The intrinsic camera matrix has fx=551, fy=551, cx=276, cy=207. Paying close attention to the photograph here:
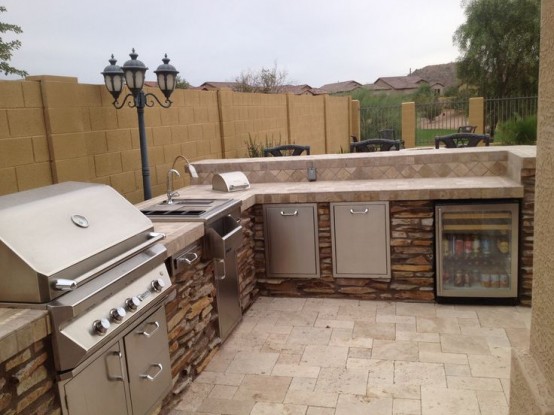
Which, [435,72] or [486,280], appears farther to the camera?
[435,72]

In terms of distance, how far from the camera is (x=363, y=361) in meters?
3.44

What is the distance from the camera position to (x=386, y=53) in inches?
632

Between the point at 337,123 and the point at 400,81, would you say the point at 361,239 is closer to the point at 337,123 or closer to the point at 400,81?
the point at 337,123

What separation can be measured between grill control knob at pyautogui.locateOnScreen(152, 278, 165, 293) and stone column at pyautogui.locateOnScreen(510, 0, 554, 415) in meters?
1.67

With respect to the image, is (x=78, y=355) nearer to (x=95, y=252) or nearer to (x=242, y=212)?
(x=95, y=252)

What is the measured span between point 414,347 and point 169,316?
1.65 meters

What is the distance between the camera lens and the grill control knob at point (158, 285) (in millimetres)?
2583

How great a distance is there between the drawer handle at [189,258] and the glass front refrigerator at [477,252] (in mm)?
1949

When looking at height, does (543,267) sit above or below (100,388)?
above

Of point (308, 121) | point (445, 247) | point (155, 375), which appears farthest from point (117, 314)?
point (308, 121)

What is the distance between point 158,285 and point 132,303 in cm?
28

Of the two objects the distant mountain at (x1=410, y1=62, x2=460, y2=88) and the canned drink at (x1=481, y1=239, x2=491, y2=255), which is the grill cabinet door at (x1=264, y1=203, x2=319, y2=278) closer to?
the canned drink at (x1=481, y1=239, x2=491, y2=255)

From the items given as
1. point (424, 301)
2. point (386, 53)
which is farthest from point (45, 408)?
point (386, 53)

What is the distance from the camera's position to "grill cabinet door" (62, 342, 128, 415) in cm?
206
